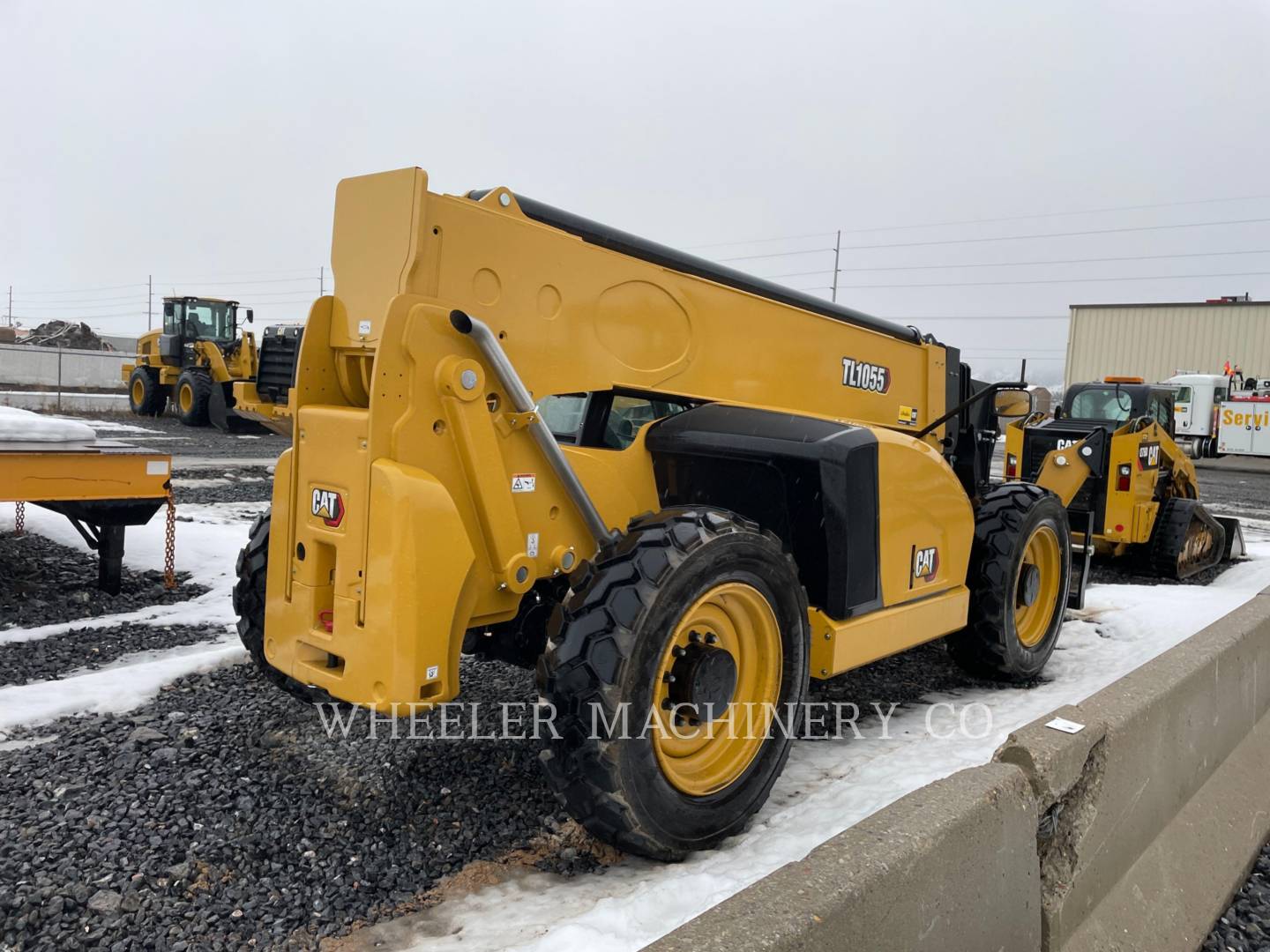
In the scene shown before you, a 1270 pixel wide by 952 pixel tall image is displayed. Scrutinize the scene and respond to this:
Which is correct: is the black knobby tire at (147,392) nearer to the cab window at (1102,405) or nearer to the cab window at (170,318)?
the cab window at (170,318)

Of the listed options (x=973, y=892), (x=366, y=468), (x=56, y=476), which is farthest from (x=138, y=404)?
(x=973, y=892)

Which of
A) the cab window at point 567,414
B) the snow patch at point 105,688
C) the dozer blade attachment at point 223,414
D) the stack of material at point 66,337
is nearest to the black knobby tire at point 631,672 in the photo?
the cab window at point 567,414

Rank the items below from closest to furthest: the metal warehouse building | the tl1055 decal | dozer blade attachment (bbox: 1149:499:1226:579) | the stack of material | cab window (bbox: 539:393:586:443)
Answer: cab window (bbox: 539:393:586:443) < the tl1055 decal < dozer blade attachment (bbox: 1149:499:1226:579) < the metal warehouse building < the stack of material

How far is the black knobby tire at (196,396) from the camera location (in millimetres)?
21375

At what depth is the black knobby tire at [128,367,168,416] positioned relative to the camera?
23.4 m

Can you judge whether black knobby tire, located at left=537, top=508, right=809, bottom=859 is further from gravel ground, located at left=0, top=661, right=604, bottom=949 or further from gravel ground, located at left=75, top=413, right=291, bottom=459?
gravel ground, located at left=75, top=413, right=291, bottom=459

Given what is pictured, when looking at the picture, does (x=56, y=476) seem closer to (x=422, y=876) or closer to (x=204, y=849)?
(x=204, y=849)

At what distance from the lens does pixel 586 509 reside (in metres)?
3.29

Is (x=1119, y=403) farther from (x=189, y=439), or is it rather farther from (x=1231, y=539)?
(x=189, y=439)

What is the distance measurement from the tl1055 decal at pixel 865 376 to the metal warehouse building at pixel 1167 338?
28.8 meters

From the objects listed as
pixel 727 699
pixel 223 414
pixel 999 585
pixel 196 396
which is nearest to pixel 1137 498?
pixel 999 585

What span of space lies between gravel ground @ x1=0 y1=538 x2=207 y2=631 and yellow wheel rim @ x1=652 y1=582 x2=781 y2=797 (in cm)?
424

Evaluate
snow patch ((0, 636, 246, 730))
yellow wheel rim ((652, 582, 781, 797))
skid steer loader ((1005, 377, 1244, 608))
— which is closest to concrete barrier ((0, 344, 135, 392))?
snow patch ((0, 636, 246, 730))

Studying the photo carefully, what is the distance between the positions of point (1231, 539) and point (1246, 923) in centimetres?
804
